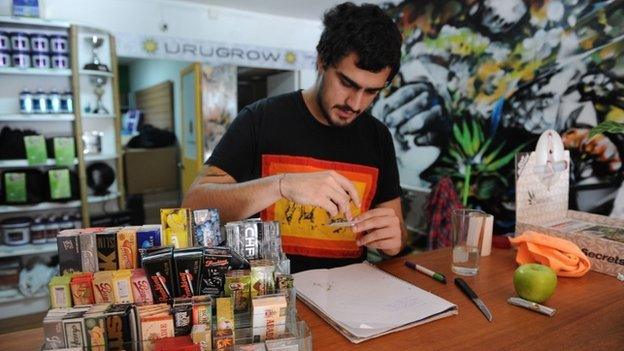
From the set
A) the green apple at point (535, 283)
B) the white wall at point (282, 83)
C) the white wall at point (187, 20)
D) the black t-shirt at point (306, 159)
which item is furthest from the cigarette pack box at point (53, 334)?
the white wall at point (282, 83)

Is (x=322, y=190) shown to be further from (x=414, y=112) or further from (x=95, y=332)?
(x=414, y=112)

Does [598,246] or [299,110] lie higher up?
[299,110]

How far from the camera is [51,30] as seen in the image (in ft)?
11.2

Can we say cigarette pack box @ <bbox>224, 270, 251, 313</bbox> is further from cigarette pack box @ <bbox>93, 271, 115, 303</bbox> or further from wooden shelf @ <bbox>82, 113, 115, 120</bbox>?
wooden shelf @ <bbox>82, 113, 115, 120</bbox>

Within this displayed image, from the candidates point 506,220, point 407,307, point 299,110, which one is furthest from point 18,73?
point 506,220

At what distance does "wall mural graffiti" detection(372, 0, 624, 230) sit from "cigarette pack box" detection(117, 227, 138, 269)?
214cm

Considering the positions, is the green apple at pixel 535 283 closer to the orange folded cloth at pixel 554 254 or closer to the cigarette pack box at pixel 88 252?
the orange folded cloth at pixel 554 254

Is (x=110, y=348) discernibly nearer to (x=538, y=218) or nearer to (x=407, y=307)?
(x=407, y=307)

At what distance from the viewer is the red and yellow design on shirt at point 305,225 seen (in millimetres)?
1455

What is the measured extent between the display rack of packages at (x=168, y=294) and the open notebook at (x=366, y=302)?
0.18 meters

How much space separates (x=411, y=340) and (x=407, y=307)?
122mm

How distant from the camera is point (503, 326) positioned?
0.83 metres

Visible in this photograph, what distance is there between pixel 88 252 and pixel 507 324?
2.87 ft

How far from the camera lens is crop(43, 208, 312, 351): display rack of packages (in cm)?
60
